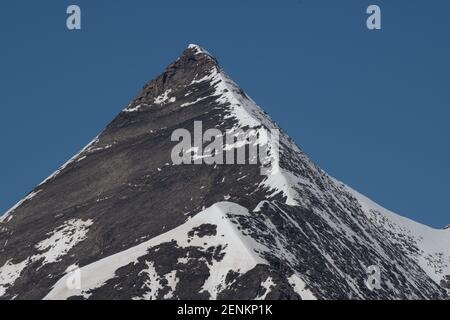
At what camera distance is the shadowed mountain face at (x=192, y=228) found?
419ft

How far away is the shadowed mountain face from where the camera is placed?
127625mm

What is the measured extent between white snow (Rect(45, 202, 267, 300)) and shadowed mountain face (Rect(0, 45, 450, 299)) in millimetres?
147

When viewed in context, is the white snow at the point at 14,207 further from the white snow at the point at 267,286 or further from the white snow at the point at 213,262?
the white snow at the point at 267,286

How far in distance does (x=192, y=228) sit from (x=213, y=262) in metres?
7.96

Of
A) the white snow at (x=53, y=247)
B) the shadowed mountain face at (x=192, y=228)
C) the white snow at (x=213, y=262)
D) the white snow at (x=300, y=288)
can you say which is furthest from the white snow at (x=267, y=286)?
the white snow at (x=53, y=247)

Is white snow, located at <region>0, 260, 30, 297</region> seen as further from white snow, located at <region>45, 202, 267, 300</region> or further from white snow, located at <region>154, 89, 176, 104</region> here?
white snow, located at <region>154, 89, 176, 104</region>

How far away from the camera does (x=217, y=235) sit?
133m

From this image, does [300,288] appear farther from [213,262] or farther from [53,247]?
[53,247]

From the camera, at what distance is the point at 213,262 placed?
128500 millimetres

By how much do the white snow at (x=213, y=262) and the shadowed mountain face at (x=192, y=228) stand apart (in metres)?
0.15

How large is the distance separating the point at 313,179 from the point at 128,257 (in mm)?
45063
